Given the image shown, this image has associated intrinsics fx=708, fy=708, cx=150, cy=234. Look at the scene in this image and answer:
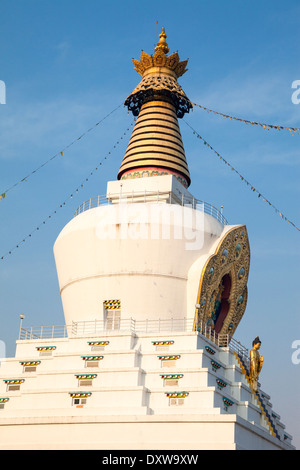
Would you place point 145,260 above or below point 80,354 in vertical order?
above

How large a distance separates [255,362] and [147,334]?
3.30 metres

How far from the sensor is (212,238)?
19391 mm

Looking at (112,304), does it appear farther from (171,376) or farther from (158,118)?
(158,118)

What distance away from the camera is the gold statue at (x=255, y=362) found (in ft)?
60.2

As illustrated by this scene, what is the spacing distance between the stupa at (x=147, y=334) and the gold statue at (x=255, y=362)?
2.0 inches

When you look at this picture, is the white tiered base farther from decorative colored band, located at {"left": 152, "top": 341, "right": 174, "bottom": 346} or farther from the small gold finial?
the small gold finial

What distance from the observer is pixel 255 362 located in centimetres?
1844

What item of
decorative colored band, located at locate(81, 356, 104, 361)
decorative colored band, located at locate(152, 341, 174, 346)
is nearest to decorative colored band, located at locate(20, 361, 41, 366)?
decorative colored band, located at locate(81, 356, 104, 361)

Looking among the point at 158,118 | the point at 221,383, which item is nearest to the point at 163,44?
the point at 158,118

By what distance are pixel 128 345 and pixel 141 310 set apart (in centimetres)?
163

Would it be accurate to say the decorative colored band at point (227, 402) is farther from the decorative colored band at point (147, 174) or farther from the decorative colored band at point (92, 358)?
the decorative colored band at point (147, 174)

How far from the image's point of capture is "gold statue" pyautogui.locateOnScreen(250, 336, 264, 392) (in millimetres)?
18359
